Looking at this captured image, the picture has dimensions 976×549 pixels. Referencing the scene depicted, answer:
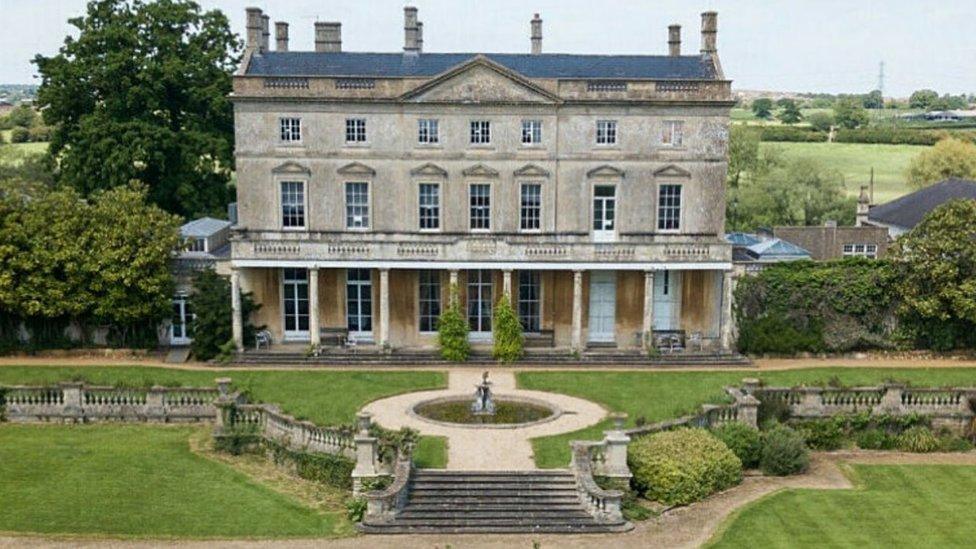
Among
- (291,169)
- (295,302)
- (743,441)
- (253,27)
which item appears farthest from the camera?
(253,27)

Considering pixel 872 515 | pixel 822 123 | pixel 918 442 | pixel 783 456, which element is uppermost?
pixel 822 123

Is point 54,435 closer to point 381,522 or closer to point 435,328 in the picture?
point 381,522

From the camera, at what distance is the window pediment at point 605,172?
39.8 meters

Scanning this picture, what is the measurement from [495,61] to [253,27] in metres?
9.64

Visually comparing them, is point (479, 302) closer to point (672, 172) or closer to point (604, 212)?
point (604, 212)

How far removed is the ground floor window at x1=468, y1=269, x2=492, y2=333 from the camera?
40.0 metres

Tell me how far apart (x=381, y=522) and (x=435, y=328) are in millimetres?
17267

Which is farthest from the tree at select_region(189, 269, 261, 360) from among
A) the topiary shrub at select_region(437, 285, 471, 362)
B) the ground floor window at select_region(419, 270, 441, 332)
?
the topiary shrub at select_region(437, 285, 471, 362)

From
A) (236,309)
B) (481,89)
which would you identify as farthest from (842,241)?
(236,309)

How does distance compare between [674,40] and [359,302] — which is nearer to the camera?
[359,302]

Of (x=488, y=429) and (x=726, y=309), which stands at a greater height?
(x=726, y=309)

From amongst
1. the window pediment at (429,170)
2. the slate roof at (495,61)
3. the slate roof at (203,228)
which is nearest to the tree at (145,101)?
the slate roof at (203,228)

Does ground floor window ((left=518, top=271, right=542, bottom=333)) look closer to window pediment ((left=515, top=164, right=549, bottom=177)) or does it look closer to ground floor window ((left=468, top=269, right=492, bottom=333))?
ground floor window ((left=468, top=269, right=492, bottom=333))

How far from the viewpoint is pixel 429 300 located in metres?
40.2
